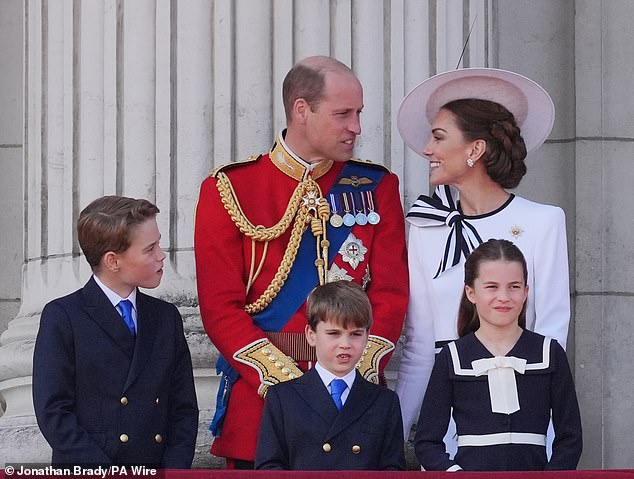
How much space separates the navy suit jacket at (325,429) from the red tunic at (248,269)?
9.9 inches

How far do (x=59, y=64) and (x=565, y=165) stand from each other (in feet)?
7.56

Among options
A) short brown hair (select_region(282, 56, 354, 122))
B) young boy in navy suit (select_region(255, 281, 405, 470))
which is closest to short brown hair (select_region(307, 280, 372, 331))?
young boy in navy suit (select_region(255, 281, 405, 470))

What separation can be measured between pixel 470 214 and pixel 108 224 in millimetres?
1178

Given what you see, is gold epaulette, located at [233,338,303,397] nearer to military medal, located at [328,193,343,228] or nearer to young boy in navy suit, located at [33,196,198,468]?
young boy in navy suit, located at [33,196,198,468]

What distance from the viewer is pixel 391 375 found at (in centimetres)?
600

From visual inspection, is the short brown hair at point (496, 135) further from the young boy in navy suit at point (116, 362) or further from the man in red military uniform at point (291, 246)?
the young boy in navy suit at point (116, 362)

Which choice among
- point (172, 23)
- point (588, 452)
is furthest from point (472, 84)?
point (588, 452)

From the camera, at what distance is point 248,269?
5.35m

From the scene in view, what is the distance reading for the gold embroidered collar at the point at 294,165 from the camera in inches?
216

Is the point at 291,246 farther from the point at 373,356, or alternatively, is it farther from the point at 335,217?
the point at 373,356

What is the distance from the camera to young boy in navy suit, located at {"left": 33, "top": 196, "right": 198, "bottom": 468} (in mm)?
4863

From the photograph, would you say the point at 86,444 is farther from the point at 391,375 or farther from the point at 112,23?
the point at 112,23

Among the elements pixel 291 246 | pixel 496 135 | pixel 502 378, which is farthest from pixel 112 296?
pixel 496 135

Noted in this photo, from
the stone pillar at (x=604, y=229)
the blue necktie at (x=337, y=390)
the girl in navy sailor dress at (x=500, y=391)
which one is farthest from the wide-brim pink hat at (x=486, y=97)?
the stone pillar at (x=604, y=229)
